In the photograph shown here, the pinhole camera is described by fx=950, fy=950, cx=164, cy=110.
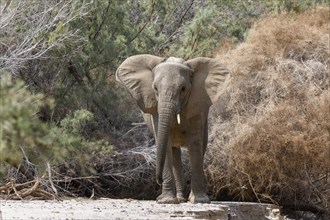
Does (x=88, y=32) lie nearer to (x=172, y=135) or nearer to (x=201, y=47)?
(x=201, y=47)

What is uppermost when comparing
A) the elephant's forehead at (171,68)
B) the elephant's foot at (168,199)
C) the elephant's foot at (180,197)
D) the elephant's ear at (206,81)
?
the elephant's forehead at (171,68)

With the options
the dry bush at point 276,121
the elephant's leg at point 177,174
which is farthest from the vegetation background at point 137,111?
the elephant's leg at point 177,174

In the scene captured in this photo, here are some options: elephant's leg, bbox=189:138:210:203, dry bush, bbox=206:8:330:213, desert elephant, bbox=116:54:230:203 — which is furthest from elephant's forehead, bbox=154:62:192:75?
dry bush, bbox=206:8:330:213

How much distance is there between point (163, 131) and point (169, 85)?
31.3 inches

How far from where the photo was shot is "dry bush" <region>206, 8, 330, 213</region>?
67.1 feet

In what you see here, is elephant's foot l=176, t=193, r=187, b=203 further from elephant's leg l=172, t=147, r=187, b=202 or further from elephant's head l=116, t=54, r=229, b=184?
elephant's head l=116, t=54, r=229, b=184

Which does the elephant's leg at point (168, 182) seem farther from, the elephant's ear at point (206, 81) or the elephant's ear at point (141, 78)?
the elephant's ear at point (206, 81)

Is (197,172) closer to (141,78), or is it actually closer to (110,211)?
(141,78)

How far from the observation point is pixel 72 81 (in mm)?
22250

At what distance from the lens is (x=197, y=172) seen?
16.6 metres

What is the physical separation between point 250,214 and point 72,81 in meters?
6.58

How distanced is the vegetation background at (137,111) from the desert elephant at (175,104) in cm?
277

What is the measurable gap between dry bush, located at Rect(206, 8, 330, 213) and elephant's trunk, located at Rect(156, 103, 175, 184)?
512 centimetres

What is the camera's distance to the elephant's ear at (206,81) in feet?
54.5
